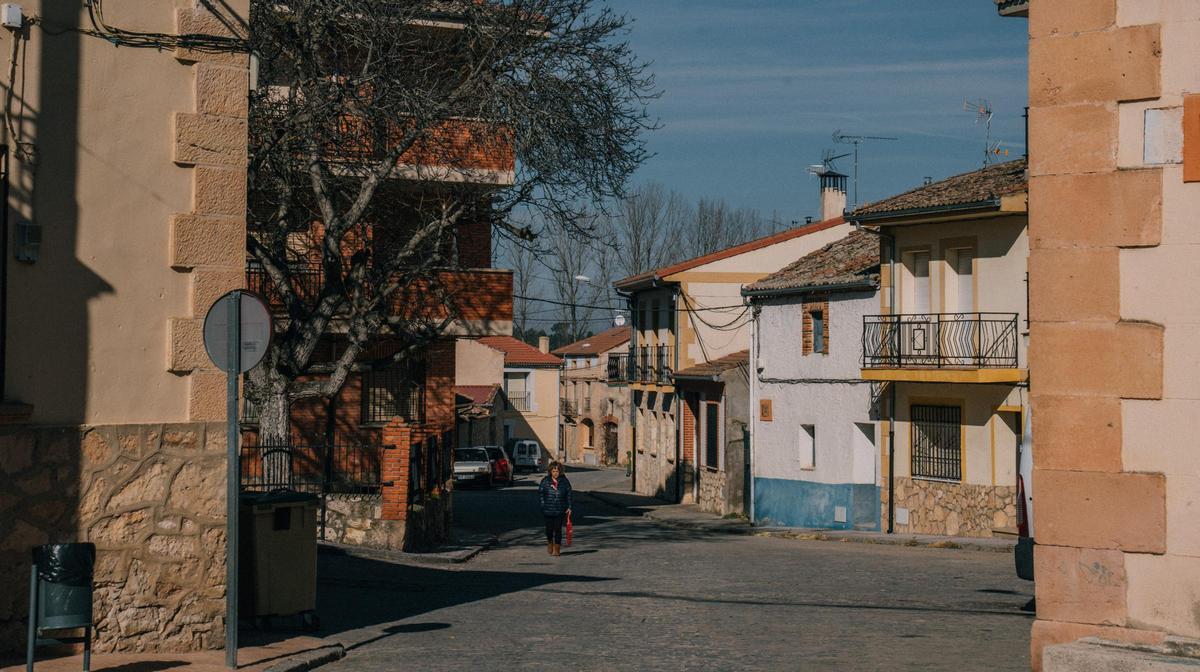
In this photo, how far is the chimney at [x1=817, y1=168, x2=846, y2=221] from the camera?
48.2 m

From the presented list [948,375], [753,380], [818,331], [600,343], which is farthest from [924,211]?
[600,343]

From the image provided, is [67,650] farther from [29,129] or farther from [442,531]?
[442,531]

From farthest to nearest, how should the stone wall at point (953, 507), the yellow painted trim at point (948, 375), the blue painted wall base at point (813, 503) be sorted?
1. the blue painted wall base at point (813, 503)
2. the stone wall at point (953, 507)
3. the yellow painted trim at point (948, 375)

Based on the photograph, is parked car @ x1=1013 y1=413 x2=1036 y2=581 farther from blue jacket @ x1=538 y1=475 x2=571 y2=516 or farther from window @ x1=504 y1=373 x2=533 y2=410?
window @ x1=504 y1=373 x2=533 y2=410

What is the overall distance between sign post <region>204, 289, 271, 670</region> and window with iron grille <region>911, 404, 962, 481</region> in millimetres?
20798

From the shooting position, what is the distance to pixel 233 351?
9508mm

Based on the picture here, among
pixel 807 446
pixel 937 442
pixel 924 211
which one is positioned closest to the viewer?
pixel 924 211

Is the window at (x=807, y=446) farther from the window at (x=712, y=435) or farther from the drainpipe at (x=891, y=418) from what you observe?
the window at (x=712, y=435)

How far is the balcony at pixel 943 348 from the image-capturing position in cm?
2652

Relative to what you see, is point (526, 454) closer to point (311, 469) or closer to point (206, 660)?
point (311, 469)

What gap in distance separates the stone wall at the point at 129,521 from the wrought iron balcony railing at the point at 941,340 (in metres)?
19.5

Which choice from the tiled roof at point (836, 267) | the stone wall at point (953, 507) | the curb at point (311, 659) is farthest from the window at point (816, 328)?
Answer: the curb at point (311, 659)

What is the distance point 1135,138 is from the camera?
711 centimetres

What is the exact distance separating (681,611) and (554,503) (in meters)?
8.59
